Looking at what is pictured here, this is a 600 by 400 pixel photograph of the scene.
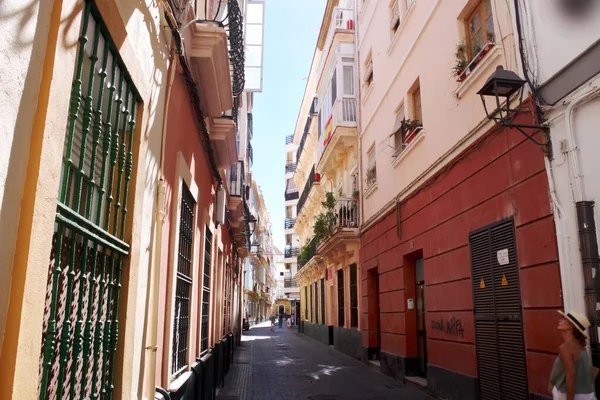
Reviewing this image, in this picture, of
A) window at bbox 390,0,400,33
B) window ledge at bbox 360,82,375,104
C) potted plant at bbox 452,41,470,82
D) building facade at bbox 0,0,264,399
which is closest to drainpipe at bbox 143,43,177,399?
building facade at bbox 0,0,264,399

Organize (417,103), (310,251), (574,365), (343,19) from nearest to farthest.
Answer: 1. (574,365)
2. (417,103)
3. (343,19)
4. (310,251)

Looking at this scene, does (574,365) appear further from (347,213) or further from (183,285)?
(347,213)

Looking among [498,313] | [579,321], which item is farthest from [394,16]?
[579,321]

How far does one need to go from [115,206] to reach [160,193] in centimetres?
108

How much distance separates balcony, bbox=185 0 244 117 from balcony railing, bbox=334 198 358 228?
30.4 ft

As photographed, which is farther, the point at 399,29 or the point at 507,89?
the point at 399,29

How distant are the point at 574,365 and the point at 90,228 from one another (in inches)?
164

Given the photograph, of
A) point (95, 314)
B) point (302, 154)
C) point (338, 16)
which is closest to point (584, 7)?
point (95, 314)

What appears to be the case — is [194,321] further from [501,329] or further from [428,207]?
[428,207]

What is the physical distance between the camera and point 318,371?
44.3ft

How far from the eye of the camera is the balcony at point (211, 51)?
581 centimetres

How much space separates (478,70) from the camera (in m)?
7.46

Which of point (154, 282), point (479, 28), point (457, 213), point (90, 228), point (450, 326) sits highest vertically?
point (479, 28)

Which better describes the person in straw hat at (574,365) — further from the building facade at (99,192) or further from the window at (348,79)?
the window at (348,79)
